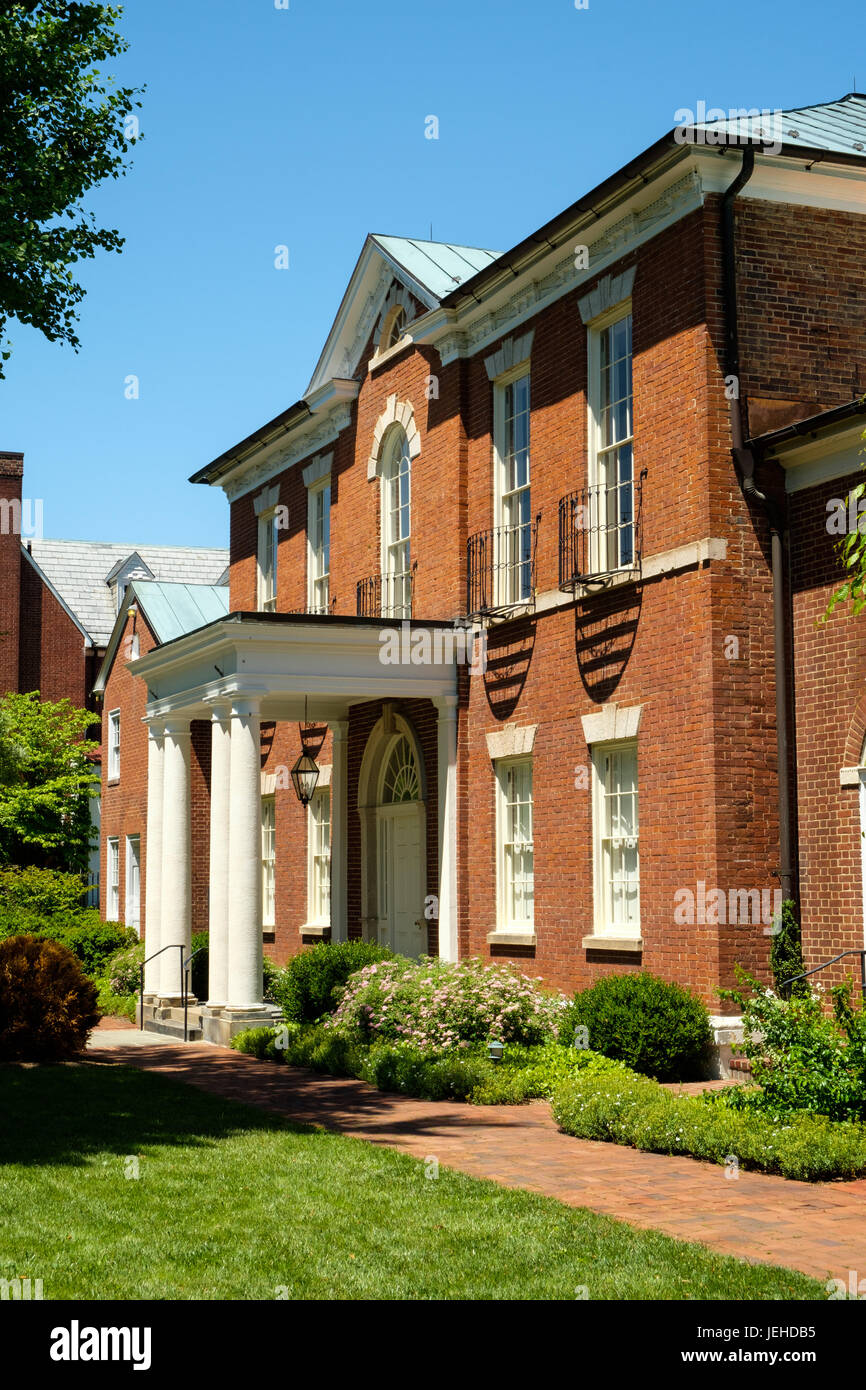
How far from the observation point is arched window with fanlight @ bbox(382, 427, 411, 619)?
20.5 meters

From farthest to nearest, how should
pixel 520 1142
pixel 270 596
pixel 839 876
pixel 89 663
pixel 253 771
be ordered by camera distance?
1. pixel 89 663
2. pixel 270 596
3. pixel 253 771
4. pixel 839 876
5. pixel 520 1142

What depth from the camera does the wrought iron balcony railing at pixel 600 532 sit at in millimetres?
15320

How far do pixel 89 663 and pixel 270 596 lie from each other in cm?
1720

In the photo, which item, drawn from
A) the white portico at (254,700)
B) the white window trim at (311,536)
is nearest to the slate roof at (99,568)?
the white window trim at (311,536)

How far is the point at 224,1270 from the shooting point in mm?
7316

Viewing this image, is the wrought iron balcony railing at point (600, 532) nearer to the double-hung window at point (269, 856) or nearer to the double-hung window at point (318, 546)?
the double-hung window at point (318, 546)

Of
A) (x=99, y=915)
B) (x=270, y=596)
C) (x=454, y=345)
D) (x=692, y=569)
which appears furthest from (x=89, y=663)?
(x=692, y=569)

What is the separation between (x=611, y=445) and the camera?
52.3 ft

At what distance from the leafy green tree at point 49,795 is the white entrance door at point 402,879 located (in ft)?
50.8

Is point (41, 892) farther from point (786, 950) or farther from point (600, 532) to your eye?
point (786, 950)

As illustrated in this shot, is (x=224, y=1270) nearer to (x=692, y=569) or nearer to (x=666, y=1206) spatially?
(x=666, y=1206)

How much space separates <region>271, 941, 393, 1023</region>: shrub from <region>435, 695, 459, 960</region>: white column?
0.78 m

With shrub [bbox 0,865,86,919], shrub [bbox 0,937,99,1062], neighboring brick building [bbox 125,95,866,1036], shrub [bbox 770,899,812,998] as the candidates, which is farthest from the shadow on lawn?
shrub [bbox 0,865,86,919]

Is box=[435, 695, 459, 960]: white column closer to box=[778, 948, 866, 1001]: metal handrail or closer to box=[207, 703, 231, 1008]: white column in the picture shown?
box=[207, 703, 231, 1008]: white column
